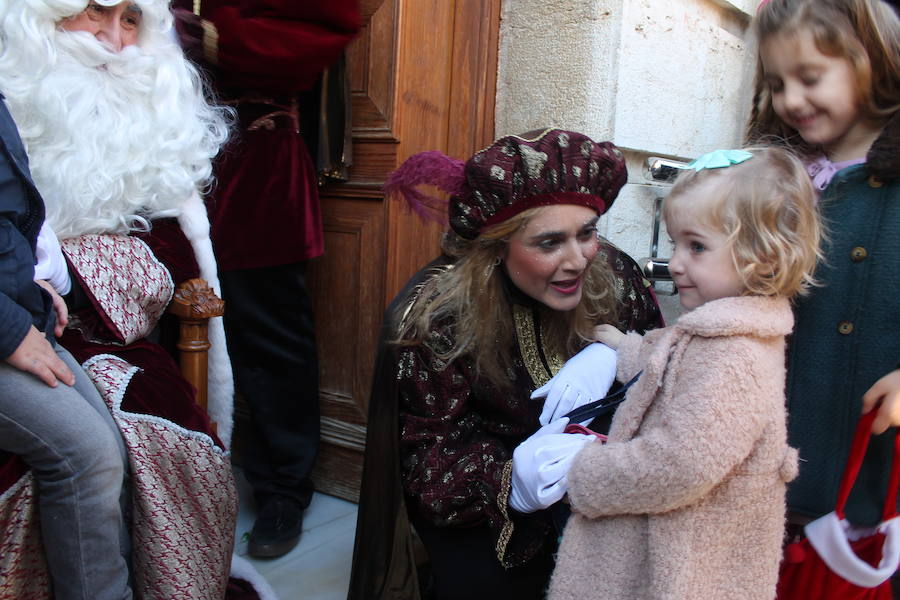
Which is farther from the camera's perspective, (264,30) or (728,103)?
(728,103)

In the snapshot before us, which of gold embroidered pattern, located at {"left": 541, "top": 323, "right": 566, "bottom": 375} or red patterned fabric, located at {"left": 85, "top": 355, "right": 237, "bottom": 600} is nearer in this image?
red patterned fabric, located at {"left": 85, "top": 355, "right": 237, "bottom": 600}

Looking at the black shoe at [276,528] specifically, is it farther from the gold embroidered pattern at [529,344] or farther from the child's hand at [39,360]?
the gold embroidered pattern at [529,344]

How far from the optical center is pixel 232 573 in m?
2.18

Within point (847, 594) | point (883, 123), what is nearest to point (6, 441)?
point (847, 594)

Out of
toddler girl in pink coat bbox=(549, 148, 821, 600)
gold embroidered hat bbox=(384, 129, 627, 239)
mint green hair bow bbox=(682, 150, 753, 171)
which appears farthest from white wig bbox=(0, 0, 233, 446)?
mint green hair bow bbox=(682, 150, 753, 171)

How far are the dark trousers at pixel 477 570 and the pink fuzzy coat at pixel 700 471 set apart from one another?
16.0 inches

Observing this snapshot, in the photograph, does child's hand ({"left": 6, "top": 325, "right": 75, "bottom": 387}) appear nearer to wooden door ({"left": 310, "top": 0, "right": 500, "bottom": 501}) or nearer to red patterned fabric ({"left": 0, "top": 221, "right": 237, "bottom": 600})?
red patterned fabric ({"left": 0, "top": 221, "right": 237, "bottom": 600})

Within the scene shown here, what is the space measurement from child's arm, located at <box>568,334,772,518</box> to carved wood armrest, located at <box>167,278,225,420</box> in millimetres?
1216

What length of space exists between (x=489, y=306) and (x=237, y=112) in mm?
1195

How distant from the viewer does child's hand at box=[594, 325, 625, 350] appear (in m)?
1.75

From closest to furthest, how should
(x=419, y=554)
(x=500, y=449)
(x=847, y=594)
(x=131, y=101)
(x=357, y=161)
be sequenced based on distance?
1. (x=847, y=594)
2. (x=500, y=449)
3. (x=131, y=101)
4. (x=419, y=554)
5. (x=357, y=161)

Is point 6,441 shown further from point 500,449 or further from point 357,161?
point 357,161

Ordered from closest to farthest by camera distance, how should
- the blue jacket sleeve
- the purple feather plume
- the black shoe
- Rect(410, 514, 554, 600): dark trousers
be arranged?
the blue jacket sleeve, Rect(410, 514, 554, 600): dark trousers, the purple feather plume, the black shoe

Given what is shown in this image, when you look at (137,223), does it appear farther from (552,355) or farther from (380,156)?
(552,355)
